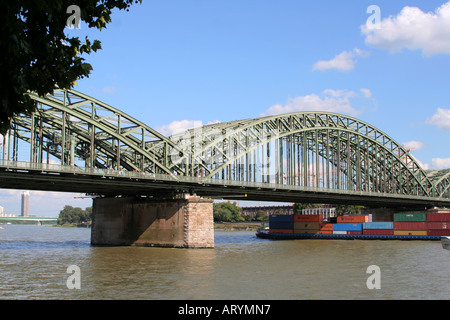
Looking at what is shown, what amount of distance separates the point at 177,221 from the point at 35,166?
20794 mm

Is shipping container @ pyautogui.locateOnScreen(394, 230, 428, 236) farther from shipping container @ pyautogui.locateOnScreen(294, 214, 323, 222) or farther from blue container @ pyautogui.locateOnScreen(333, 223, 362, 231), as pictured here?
shipping container @ pyautogui.locateOnScreen(294, 214, 323, 222)

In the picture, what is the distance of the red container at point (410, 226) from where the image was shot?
92.5 m

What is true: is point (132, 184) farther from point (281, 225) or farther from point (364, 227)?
point (281, 225)

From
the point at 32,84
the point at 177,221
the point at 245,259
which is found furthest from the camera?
the point at 177,221

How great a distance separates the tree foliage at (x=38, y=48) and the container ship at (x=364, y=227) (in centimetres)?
8759

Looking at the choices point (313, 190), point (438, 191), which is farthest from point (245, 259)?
point (438, 191)

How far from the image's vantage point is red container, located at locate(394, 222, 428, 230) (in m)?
92.5

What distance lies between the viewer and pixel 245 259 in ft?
170

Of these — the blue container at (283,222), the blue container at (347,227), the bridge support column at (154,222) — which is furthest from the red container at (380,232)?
the bridge support column at (154,222)

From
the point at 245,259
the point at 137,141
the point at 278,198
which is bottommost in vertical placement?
the point at 245,259

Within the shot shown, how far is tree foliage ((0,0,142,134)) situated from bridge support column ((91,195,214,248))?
Result: 5017cm

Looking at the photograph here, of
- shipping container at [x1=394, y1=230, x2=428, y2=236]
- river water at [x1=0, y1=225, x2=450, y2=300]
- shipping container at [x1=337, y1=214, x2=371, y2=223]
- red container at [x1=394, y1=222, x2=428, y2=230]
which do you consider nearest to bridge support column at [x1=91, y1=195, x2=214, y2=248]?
river water at [x1=0, y1=225, x2=450, y2=300]

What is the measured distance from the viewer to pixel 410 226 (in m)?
94.0
